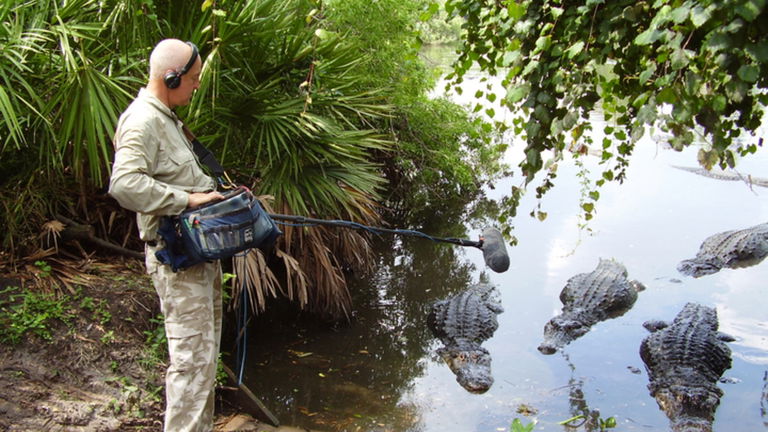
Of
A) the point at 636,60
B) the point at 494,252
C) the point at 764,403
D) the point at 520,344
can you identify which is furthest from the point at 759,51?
the point at 520,344

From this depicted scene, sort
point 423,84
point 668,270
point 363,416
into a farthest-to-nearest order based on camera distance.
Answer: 1. point 668,270
2. point 423,84
3. point 363,416

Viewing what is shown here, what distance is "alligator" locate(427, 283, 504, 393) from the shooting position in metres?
5.55

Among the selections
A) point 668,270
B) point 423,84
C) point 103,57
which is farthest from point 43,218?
point 668,270

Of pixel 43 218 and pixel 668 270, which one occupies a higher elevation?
pixel 668 270

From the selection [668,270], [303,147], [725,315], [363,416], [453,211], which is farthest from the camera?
[453,211]

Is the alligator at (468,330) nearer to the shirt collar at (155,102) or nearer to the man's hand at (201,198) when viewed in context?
the man's hand at (201,198)

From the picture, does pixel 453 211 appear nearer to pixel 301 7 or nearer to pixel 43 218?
pixel 301 7

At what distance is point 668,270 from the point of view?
8336mm

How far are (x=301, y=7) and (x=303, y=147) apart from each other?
118 cm

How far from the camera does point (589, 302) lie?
22.8 ft

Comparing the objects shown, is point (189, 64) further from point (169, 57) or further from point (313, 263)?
point (313, 263)

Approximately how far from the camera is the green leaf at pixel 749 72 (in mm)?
1514

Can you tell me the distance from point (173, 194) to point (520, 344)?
458 cm

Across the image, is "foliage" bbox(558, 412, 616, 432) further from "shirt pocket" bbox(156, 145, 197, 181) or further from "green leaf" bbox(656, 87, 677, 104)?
"green leaf" bbox(656, 87, 677, 104)
